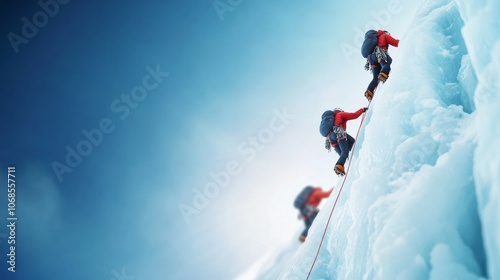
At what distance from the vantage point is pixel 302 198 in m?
11.5

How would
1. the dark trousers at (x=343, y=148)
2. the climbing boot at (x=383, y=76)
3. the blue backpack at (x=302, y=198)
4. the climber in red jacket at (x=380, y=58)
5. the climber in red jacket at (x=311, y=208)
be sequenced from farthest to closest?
the blue backpack at (x=302, y=198)
the climber in red jacket at (x=311, y=208)
the climber in red jacket at (x=380, y=58)
the climbing boot at (x=383, y=76)
the dark trousers at (x=343, y=148)

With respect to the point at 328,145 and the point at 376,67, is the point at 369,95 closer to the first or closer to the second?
the point at 376,67

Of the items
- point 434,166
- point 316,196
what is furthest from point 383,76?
point 316,196

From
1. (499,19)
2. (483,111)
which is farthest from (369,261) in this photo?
(499,19)

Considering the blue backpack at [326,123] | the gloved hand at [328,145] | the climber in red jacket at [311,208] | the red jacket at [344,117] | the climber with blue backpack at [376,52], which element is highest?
the climber with blue backpack at [376,52]

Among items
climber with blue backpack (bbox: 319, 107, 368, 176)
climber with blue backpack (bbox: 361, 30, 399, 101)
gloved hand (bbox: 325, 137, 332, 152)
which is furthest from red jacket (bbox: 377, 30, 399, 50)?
gloved hand (bbox: 325, 137, 332, 152)

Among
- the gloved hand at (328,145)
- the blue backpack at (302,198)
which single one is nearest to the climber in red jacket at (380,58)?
the gloved hand at (328,145)

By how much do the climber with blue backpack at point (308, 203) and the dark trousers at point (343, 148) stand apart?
5444 millimetres

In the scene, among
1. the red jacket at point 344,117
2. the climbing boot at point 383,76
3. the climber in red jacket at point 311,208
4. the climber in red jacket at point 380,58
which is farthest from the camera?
the climber in red jacket at point 311,208

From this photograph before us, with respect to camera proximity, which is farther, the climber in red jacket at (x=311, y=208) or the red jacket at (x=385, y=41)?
the climber in red jacket at (x=311, y=208)

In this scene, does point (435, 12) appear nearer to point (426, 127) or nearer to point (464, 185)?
point (426, 127)

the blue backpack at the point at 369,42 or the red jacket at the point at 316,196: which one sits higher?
the blue backpack at the point at 369,42

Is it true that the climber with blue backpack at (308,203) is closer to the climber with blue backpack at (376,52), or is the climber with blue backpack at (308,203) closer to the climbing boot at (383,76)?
the climber with blue backpack at (376,52)

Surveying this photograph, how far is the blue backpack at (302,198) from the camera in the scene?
11469mm
